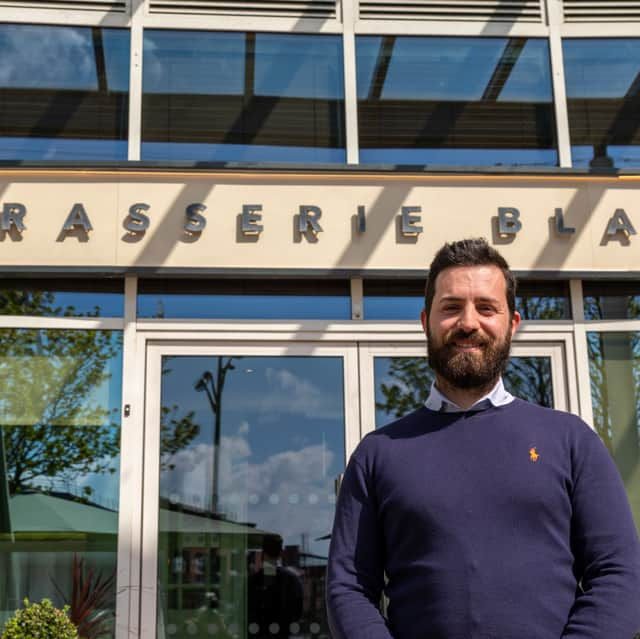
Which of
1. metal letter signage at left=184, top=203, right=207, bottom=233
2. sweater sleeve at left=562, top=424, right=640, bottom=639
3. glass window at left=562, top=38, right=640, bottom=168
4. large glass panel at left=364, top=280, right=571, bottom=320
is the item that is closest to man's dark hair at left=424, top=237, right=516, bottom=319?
sweater sleeve at left=562, top=424, right=640, bottom=639

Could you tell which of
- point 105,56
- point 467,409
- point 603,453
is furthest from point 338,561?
point 105,56

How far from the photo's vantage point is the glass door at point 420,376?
227 inches

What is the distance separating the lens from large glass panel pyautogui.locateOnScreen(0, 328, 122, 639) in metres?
5.40

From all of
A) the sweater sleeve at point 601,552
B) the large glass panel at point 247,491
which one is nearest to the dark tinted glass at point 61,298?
the large glass panel at point 247,491

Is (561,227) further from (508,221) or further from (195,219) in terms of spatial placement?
(195,219)

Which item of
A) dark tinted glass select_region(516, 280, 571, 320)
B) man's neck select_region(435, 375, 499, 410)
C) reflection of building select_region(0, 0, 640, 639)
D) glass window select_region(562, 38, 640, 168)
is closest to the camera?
man's neck select_region(435, 375, 499, 410)

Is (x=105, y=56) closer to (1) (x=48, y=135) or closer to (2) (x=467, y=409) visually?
(1) (x=48, y=135)

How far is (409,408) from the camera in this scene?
5.76 metres

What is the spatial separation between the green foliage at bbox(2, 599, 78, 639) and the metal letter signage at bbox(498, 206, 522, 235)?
3.59 m

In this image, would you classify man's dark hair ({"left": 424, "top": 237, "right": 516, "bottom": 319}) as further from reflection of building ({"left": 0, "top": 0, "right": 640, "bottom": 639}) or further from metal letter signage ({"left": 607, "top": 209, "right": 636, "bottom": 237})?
metal letter signage ({"left": 607, "top": 209, "right": 636, "bottom": 237})

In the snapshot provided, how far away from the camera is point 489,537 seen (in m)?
1.73

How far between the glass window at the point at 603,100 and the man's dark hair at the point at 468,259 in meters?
4.55

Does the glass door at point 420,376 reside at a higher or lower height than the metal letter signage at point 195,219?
lower

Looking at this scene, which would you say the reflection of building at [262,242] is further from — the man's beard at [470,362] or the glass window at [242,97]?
the man's beard at [470,362]
